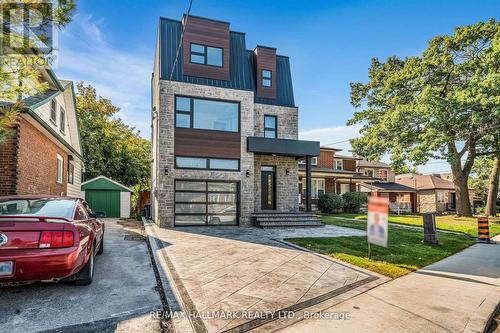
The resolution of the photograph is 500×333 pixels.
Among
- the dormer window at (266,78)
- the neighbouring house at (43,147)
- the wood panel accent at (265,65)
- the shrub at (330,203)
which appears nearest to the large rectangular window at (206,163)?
the wood panel accent at (265,65)

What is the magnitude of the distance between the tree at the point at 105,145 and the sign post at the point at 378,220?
2556 centimetres

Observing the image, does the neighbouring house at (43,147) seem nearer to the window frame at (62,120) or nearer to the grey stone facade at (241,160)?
the window frame at (62,120)

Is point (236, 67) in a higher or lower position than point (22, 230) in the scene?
higher

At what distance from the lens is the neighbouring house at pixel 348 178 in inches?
1049

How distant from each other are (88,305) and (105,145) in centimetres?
2485

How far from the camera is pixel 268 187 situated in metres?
16.0

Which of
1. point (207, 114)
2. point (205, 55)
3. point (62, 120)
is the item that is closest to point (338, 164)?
point (207, 114)

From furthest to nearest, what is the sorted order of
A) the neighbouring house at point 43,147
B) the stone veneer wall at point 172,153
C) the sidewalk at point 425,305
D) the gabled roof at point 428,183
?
the gabled roof at point 428,183, the stone veneer wall at point 172,153, the neighbouring house at point 43,147, the sidewalk at point 425,305

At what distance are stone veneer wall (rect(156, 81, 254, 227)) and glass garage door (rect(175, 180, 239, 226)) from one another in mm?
335

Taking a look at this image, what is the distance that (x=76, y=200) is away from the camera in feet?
17.6

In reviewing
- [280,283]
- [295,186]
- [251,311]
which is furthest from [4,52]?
[295,186]

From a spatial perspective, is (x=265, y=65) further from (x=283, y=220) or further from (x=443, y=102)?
(x=443, y=102)

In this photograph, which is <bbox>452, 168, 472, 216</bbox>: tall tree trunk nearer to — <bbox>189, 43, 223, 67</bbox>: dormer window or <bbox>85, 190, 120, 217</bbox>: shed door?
<bbox>189, 43, 223, 67</bbox>: dormer window

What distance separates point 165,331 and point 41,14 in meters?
5.15
